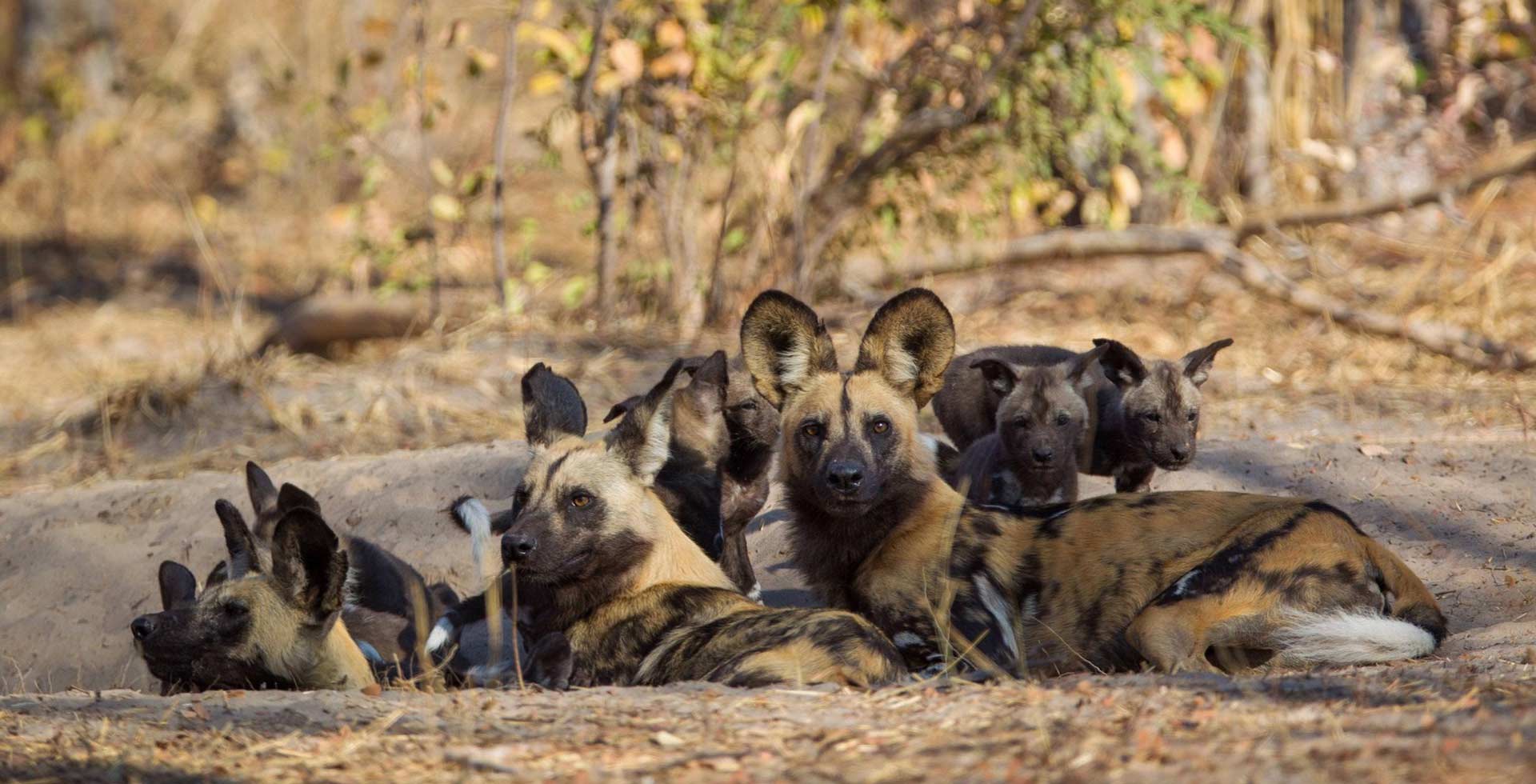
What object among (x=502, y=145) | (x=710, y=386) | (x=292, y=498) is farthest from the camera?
(x=502, y=145)

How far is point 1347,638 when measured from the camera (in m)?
3.38

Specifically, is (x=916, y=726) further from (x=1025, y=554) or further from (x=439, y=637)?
(x=439, y=637)

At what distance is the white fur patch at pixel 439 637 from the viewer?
4.02m

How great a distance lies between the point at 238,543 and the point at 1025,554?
2.17 metres

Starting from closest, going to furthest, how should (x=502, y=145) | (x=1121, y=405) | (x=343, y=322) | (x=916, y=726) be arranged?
(x=916, y=726) < (x=1121, y=405) < (x=502, y=145) < (x=343, y=322)

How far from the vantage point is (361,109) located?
7691 mm

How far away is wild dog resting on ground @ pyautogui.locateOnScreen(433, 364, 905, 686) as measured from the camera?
3566 mm

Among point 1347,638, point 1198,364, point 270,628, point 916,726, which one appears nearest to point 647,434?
point 270,628

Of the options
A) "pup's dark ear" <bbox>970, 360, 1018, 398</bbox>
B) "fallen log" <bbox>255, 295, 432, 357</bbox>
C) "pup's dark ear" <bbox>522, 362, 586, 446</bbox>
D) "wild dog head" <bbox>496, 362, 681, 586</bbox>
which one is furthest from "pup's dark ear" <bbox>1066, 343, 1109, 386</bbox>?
"fallen log" <bbox>255, 295, 432, 357</bbox>

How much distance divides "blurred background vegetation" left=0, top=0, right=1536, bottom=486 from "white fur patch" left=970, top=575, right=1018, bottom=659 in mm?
3279

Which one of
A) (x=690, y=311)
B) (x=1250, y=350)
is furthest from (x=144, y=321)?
(x=1250, y=350)

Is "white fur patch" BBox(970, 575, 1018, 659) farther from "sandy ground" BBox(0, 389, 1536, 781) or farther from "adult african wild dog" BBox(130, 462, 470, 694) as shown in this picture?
"adult african wild dog" BBox(130, 462, 470, 694)

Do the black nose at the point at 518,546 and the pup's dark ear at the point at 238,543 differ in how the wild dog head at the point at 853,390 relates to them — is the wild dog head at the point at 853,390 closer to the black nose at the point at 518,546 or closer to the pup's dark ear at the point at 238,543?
the black nose at the point at 518,546

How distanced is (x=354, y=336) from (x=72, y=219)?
19.4 ft
